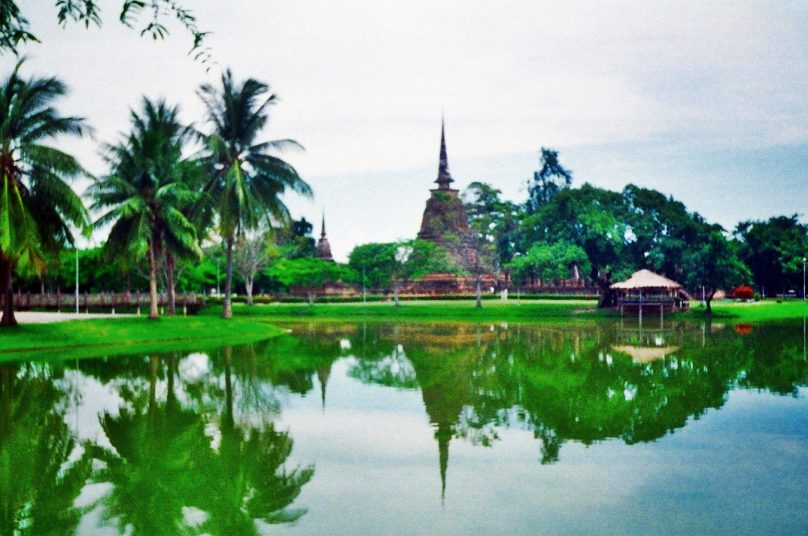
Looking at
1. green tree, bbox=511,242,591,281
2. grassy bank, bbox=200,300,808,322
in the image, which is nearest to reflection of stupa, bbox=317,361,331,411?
grassy bank, bbox=200,300,808,322

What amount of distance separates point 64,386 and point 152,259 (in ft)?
45.2

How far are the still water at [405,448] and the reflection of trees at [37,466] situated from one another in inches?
1.4

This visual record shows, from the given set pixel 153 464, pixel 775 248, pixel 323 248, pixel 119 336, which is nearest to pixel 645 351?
pixel 119 336

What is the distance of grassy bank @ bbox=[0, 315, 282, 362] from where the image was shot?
935 inches

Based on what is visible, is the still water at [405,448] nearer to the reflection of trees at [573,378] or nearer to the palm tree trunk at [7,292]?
the reflection of trees at [573,378]

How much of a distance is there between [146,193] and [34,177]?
625 centimetres

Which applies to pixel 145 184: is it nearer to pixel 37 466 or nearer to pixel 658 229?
pixel 37 466

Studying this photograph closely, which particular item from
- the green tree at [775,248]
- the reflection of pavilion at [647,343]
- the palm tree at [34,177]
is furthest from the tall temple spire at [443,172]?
the palm tree at [34,177]

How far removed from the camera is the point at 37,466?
9.33 metres

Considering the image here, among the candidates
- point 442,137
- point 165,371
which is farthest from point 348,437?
point 442,137

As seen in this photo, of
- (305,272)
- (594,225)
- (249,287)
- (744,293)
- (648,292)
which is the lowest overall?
(744,293)

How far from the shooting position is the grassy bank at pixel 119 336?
23750 millimetres

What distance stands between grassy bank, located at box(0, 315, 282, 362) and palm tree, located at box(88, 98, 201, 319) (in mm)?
1363

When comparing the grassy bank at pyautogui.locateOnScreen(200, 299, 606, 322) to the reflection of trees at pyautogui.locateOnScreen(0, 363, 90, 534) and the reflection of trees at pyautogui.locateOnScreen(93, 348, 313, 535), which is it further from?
the reflection of trees at pyautogui.locateOnScreen(93, 348, 313, 535)
